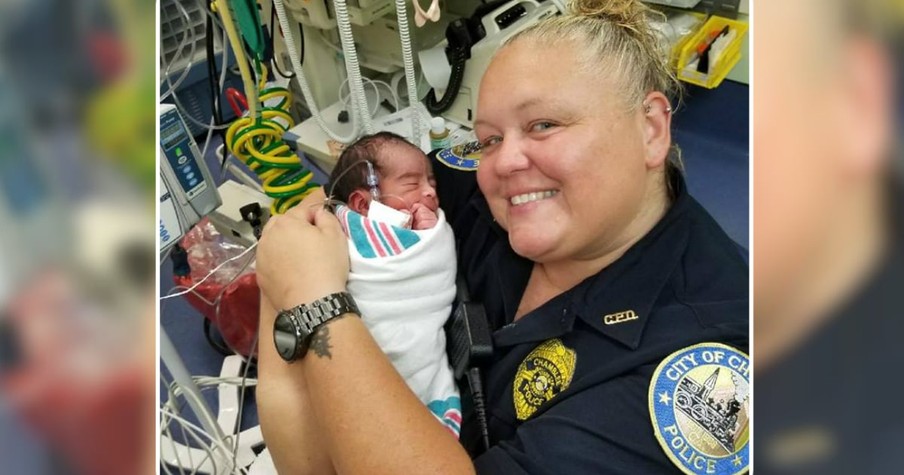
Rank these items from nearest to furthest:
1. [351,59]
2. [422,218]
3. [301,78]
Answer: [422,218], [351,59], [301,78]

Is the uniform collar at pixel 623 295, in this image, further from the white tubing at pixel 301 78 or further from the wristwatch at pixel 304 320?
the white tubing at pixel 301 78

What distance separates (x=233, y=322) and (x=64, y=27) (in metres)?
1.75

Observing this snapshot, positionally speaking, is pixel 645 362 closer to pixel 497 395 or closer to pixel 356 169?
pixel 497 395

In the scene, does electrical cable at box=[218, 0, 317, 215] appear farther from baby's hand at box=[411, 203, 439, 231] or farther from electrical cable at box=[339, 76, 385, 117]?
baby's hand at box=[411, 203, 439, 231]

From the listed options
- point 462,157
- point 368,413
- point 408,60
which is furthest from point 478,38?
point 368,413

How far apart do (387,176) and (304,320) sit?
50 cm

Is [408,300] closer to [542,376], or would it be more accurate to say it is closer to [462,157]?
[542,376]

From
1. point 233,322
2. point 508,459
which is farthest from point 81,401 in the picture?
point 233,322

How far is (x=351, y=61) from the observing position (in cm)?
165

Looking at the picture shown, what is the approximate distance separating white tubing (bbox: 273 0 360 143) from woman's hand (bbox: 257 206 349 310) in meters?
0.70

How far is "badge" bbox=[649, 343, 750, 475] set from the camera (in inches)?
31.9

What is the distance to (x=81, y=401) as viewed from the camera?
1.35ft

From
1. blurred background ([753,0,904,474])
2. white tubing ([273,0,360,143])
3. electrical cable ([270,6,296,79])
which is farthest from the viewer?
electrical cable ([270,6,296,79])

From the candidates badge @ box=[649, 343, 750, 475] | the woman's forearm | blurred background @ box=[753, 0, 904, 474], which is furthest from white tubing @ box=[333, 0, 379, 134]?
blurred background @ box=[753, 0, 904, 474]
